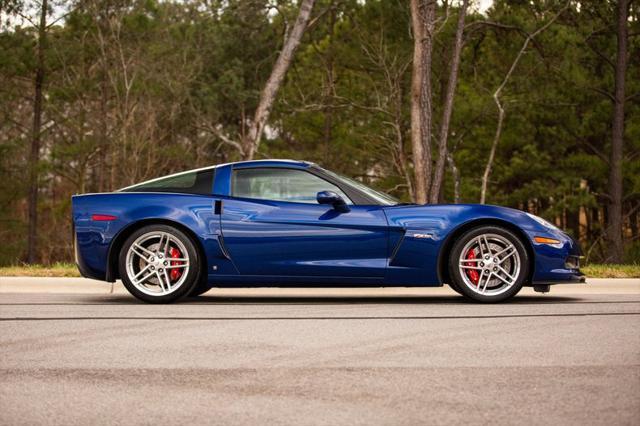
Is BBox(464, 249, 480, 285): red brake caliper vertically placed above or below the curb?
above

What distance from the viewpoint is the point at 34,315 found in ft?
28.1

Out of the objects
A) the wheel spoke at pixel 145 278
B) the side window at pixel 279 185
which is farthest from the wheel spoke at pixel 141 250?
the side window at pixel 279 185

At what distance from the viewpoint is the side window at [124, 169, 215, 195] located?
9.53 meters

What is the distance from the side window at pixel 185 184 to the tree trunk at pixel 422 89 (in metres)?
11.6

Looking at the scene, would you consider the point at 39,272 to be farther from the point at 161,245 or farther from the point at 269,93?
the point at 269,93

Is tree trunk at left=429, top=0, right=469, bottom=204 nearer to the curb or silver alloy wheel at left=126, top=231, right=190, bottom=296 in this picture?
the curb

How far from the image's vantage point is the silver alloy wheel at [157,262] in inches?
364

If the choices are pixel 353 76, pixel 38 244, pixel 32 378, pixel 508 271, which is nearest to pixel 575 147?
pixel 353 76

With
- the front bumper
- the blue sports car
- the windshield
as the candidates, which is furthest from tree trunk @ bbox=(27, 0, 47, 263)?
the front bumper

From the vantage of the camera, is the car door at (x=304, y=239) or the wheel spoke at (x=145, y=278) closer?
the car door at (x=304, y=239)

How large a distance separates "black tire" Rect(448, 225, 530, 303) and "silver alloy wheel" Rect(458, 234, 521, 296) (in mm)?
18

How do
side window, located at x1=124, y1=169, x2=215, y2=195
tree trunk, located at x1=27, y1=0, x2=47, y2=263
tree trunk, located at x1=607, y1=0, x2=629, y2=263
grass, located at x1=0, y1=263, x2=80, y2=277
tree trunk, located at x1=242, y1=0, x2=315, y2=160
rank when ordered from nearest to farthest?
1. side window, located at x1=124, y1=169, x2=215, y2=195
2. grass, located at x1=0, y1=263, x2=80, y2=277
3. tree trunk, located at x1=242, y1=0, x2=315, y2=160
4. tree trunk, located at x1=607, y1=0, x2=629, y2=263
5. tree trunk, located at x1=27, y1=0, x2=47, y2=263

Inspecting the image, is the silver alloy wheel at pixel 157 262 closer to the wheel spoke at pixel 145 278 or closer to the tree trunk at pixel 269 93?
the wheel spoke at pixel 145 278

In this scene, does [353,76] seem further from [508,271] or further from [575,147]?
[508,271]
